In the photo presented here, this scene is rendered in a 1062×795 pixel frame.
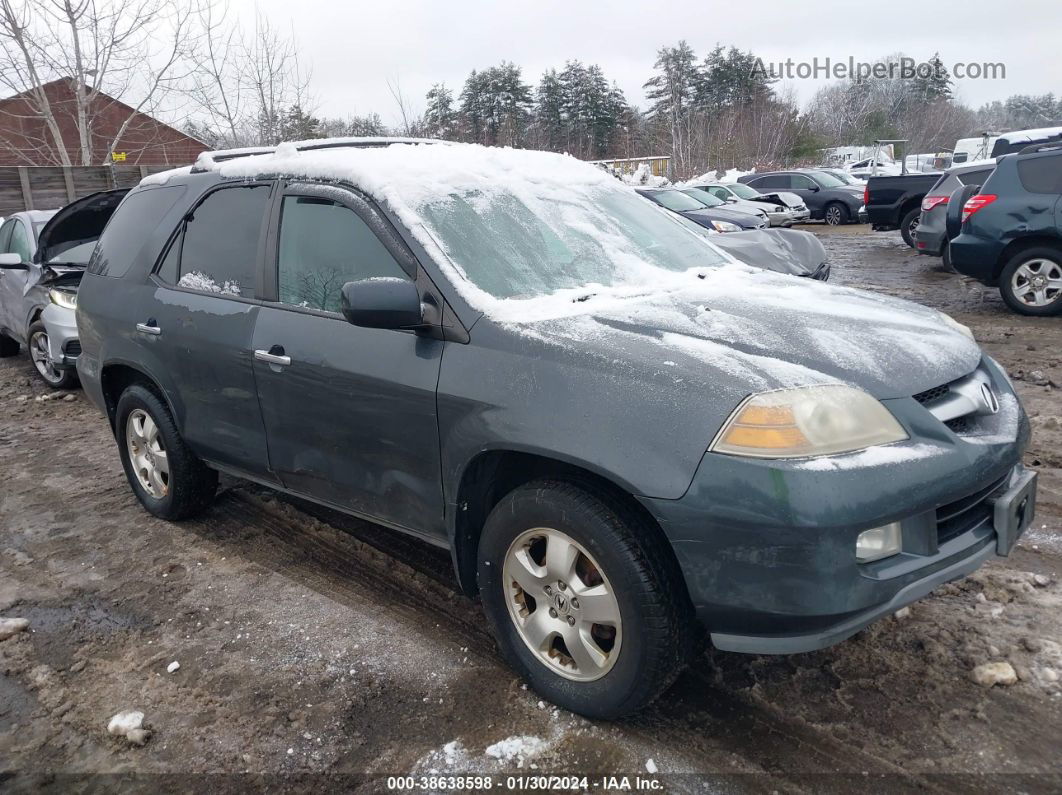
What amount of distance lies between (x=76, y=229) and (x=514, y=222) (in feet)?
20.7

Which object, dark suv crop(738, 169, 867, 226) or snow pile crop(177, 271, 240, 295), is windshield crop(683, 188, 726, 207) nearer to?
dark suv crop(738, 169, 867, 226)

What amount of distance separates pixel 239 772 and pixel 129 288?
2747 mm

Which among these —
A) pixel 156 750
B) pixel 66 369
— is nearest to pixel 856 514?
pixel 156 750

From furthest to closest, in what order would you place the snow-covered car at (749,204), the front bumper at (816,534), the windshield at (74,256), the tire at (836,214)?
the tire at (836,214), the snow-covered car at (749,204), the windshield at (74,256), the front bumper at (816,534)

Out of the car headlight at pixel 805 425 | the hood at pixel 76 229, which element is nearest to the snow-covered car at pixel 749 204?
the hood at pixel 76 229

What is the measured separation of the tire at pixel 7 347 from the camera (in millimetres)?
9688

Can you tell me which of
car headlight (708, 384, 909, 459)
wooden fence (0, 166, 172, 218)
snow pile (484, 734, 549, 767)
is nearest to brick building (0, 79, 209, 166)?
wooden fence (0, 166, 172, 218)

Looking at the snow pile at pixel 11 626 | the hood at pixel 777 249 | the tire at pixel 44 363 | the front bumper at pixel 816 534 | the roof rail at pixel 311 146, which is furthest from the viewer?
the tire at pixel 44 363

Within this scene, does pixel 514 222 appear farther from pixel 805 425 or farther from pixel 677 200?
pixel 677 200

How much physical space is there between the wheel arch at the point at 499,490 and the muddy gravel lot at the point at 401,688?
19.4 inches

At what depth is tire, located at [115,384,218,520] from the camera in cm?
425

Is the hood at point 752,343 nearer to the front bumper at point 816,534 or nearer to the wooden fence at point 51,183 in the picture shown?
the front bumper at point 816,534

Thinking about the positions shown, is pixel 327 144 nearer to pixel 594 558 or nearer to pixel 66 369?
pixel 594 558

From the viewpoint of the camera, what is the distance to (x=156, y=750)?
2.74 metres
